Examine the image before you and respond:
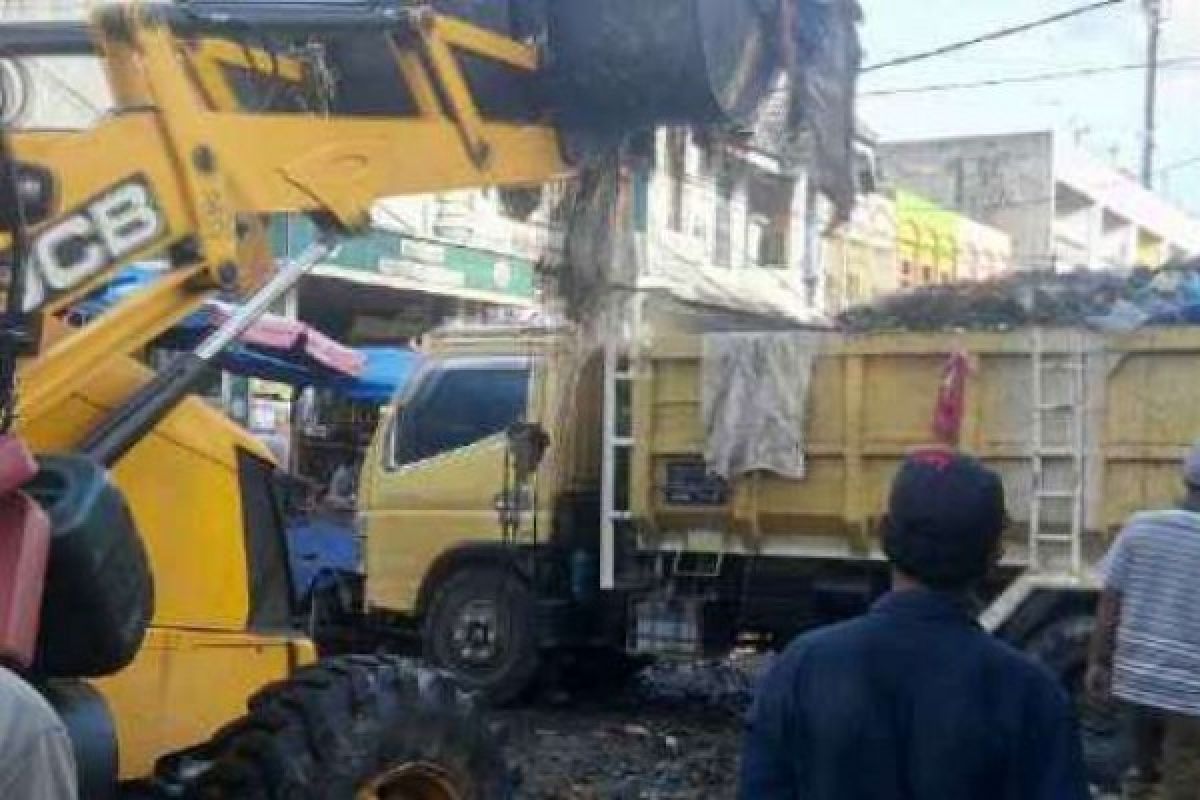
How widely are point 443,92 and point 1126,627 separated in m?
2.72

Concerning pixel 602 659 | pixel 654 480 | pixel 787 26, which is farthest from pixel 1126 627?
pixel 602 659

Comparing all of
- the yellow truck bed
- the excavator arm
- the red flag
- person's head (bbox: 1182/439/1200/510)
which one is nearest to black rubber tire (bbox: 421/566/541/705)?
the yellow truck bed

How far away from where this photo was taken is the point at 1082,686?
861 cm

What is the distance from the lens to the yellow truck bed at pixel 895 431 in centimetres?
867

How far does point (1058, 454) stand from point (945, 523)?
636cm

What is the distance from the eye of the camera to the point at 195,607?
5.54 meters

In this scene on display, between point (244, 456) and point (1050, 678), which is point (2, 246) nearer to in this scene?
point (244, 456)

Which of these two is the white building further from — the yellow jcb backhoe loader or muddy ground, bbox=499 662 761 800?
the yellow jcb backhoe loader

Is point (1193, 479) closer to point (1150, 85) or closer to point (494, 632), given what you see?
point (494, 632)

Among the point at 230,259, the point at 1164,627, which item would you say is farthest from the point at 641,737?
the point at 230,259

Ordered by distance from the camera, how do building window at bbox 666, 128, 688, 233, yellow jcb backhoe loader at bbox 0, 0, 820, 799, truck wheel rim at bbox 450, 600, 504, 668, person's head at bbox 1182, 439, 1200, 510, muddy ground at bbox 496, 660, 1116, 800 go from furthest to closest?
truck wheel rim at bbox 450, 600, 504, 668
muddy ground at bbox 496, 660, 1116, 800
person's head at bbox 1182, 439, 1200, 510
building window at bbox 666, 128, 688, 233
yellow jcb backhoe loader at bbox 0, 0, 820, 799

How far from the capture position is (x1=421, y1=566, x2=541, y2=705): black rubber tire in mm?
10844

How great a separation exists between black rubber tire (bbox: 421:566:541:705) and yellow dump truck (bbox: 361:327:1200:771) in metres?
0.01

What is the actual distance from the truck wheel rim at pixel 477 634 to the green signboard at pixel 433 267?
31.0ft
